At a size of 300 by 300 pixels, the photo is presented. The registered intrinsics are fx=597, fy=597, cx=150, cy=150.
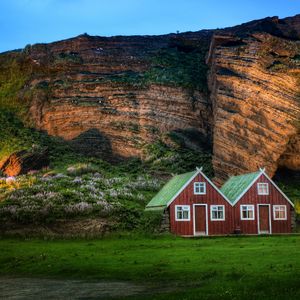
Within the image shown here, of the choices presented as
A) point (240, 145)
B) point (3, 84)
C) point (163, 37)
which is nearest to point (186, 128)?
point (240, 145)

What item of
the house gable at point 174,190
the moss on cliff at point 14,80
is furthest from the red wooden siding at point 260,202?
the moss on cliff at point 14,80

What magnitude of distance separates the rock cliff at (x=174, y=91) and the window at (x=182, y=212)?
2570cm

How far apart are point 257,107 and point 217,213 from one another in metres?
26.8

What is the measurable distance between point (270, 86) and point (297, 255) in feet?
172

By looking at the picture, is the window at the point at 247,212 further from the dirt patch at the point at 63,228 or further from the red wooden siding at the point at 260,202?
the dirt patch at the point at 63,228

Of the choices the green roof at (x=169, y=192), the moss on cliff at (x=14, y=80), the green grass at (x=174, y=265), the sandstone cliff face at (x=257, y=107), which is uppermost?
the moss on cliff at (x=14, y=80)

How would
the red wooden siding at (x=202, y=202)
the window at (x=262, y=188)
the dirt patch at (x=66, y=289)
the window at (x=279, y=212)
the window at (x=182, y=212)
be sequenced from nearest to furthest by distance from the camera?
the dirt patch at (x=66, y=289)
the red wooden siding at (x=202, y=202)
the window at (x=182, y=212)
the window at (x=262, y=188)
the window at (x=279, y=212)

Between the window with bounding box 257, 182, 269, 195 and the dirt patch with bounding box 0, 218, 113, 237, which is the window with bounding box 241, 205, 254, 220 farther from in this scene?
the dirt patch with bounding box 0, 218, 113, 237

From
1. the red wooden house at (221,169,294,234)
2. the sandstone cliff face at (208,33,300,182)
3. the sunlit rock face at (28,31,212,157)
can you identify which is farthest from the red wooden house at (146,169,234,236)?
the sunlit rock face at (28,31,212,157)

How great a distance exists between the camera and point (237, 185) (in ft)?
206

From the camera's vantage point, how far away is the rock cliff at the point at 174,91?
8075cm

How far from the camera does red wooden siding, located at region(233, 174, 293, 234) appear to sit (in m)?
59.4

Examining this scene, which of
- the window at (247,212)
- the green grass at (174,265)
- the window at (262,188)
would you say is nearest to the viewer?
the green grass at (174,265)

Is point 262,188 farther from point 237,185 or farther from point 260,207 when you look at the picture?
point 237,185
